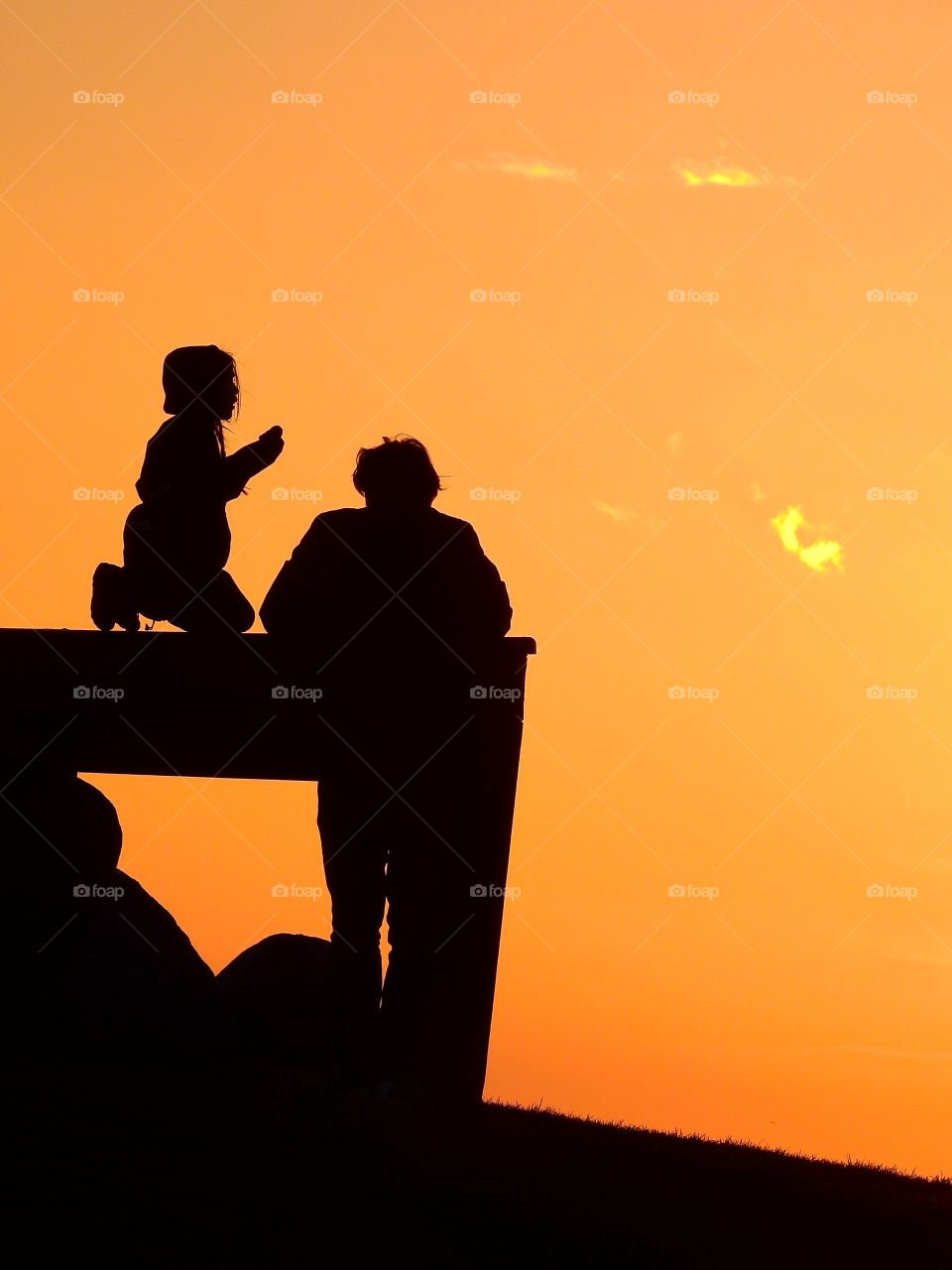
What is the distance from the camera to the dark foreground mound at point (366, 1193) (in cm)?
524

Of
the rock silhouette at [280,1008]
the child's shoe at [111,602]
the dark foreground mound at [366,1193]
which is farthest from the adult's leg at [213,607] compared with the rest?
the rock silhouette at [280,1008]

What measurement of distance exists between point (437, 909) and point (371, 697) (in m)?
1.03

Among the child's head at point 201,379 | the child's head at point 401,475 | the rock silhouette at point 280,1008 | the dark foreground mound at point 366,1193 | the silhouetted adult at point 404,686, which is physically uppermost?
the child's head at point 201,379

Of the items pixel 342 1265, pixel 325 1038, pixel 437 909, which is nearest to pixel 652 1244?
pixel 342 1265

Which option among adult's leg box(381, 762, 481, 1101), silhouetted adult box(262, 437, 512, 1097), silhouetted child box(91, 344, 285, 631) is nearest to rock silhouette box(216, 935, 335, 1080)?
adult's leg box(381, 762, 481, 1101)

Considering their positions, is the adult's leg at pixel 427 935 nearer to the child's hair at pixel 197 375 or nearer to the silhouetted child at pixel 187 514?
the silhouetted child at pixel 187 514

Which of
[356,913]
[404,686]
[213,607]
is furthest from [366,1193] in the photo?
[213,607]

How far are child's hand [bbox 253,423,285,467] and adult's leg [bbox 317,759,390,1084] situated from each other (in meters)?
1.84

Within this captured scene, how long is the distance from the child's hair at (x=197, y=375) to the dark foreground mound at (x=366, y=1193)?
324 cm

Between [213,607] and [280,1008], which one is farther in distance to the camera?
[280,1008]

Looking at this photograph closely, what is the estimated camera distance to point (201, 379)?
28.1ft

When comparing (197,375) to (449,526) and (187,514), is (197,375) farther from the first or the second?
(449,526)

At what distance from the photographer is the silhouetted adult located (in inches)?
310

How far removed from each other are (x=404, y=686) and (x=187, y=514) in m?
1.45
